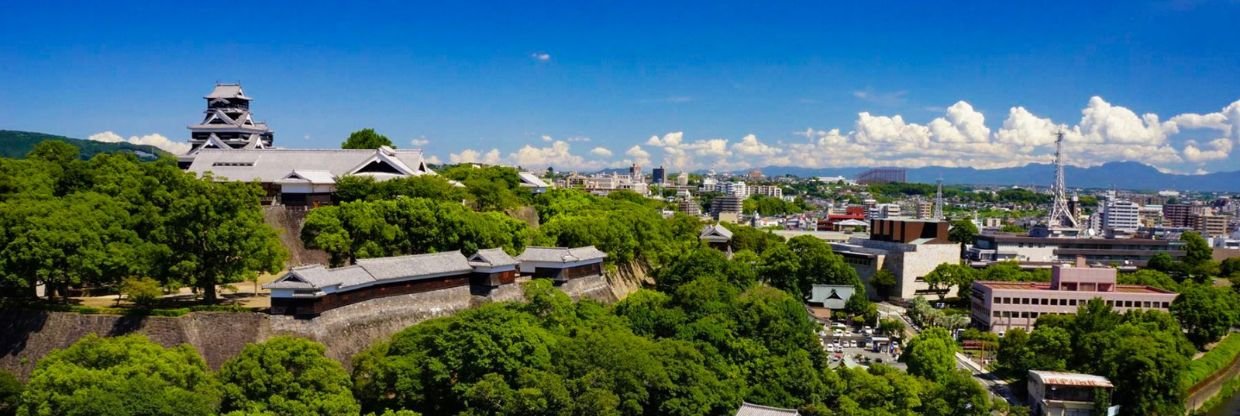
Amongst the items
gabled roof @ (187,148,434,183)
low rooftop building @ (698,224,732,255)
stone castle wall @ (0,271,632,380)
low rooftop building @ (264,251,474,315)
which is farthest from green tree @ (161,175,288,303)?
low rooftop building @ (698,224,732,255)

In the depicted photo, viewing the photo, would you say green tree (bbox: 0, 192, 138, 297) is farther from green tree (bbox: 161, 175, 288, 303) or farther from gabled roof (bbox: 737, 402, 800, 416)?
gabled roof (bbox: 737, 402, 800, 416)

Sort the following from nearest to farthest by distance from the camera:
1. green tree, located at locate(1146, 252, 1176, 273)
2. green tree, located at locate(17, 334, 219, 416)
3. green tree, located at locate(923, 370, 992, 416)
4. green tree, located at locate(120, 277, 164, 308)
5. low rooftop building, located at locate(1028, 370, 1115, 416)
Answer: green tree, located at locate(17, 334, 219, 416), green tree, located at locate(120, 277, 164, 308), green tree, located at locate(923, 370, 992, 416), low rooftop building, located at locate(1028, 370, 1115, 416), green tree, located at locate(1146, 252, 1176, 273)

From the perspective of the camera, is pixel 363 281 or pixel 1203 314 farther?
pixel 1203 314

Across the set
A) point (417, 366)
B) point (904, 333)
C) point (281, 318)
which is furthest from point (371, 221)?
point (904, 333)

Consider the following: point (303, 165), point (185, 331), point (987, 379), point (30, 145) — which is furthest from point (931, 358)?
point (30, 145)

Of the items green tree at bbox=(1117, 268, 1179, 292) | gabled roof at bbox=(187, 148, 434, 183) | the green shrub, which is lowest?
the green shrub

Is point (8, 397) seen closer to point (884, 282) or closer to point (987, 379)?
point (987, 379)
